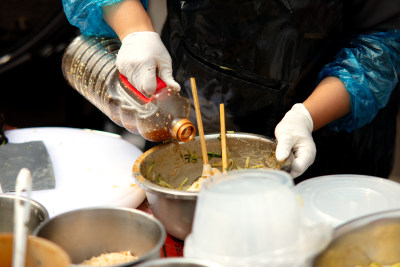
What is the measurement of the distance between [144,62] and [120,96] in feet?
0.71

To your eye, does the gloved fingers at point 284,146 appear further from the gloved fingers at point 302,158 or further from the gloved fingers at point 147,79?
the gloved fingers at point 147,79

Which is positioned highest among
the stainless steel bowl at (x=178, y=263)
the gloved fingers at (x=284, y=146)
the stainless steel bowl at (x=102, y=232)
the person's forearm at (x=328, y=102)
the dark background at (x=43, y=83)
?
the stainless steel bowl at (x=178, y=263)

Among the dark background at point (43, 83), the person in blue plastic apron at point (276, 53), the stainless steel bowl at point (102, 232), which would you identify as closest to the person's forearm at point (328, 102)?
the person in blue plastic apron at point (276, 53)

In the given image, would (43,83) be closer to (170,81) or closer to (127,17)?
(127,17)

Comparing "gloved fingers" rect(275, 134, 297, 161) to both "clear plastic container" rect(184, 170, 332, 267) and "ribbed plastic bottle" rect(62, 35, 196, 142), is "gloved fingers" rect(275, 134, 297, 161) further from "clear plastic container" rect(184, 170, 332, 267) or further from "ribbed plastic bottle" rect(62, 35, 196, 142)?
"clear plastic container" rect(184, 170, 332, 267)

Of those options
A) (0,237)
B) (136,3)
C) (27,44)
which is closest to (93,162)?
(136,3)

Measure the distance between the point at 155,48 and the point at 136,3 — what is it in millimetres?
285

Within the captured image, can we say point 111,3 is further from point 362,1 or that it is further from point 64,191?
point 362,1

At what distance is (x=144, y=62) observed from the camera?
164 centimetres

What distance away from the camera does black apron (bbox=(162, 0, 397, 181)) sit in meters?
2.00

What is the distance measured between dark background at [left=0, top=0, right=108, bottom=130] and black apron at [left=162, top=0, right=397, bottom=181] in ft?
4.33

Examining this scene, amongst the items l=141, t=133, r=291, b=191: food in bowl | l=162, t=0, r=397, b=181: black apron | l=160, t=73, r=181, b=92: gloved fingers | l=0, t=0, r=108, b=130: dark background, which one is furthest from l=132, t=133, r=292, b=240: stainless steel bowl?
l=0, t=0, r=108, b=130: dark background

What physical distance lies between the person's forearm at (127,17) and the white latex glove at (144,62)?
0.28 feet

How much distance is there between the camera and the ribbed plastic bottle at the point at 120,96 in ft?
5.21
